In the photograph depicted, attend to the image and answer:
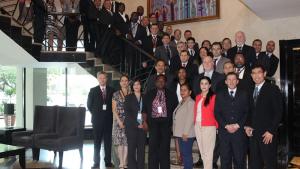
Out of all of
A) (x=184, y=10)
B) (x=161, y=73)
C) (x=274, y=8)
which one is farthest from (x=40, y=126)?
(x=274, y=8)

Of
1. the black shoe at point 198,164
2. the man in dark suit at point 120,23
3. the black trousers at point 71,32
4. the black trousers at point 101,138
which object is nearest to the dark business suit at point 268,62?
the black shoe at point 198,164

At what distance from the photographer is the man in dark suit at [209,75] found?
5074mm

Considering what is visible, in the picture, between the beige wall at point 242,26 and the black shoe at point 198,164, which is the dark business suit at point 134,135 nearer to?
the black shoe at point 198,164

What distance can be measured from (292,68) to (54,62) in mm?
5064

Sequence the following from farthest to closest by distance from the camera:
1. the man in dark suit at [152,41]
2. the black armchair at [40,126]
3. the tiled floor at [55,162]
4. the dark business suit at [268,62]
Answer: the man in dark suit at [152,41] < the black armchair at [40,126] < the dark business suit at [268,62] < the tiled floor at [55,162]

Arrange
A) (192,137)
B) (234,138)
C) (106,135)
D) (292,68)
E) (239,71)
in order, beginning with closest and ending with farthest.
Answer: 1. (234,138)
2. (192,137)
3. (239,71)
4. (106,135)
5. (292,68)

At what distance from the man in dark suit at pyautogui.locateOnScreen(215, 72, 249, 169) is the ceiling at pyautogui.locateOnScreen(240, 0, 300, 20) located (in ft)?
7.32

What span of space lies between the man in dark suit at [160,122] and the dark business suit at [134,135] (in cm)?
15

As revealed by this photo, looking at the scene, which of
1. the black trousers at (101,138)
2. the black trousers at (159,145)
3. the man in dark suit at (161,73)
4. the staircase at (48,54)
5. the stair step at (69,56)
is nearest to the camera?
the black trousers at (159,145)

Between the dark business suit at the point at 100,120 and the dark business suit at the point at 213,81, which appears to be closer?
the dark business suit at the point at 213,81

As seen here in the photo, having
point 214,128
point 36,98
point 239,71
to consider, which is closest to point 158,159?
point 214,128

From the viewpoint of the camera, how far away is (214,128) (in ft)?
15.4

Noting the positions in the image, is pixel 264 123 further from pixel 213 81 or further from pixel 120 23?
pixel 120 23

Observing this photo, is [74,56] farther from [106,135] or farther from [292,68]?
[292,68]
